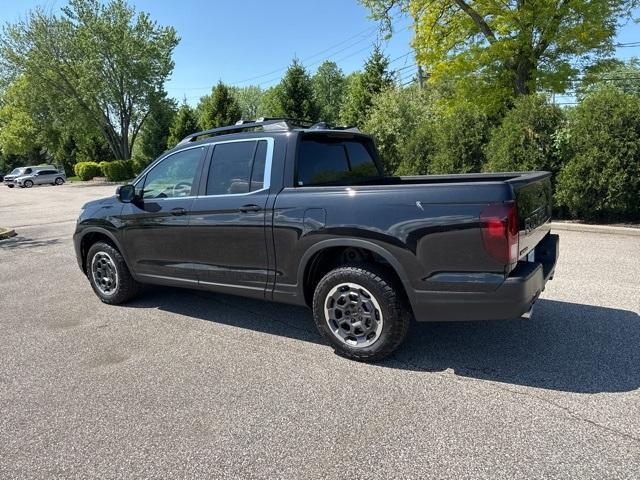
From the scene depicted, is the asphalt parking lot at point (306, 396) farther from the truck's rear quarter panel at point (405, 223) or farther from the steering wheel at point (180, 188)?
the steering wheel at point (180, 188)

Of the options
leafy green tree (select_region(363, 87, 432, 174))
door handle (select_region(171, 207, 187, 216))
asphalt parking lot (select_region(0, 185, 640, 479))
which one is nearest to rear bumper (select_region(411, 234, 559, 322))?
asphalt parking lot (select_region(0, 185, 640, 479))

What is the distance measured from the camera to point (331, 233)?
3619 millimetres

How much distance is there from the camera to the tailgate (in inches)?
127

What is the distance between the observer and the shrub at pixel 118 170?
3609 centimetres

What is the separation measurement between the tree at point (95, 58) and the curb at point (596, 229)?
35099 millimetres

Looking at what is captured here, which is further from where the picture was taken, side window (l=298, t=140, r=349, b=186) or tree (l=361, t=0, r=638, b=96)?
tree (l=361, t=0, r=638, b=96)

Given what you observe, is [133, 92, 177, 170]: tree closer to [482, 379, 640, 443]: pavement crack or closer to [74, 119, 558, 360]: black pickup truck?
[74, 119, 558, 360]: black pickup truck

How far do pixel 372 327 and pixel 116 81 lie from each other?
128 ft

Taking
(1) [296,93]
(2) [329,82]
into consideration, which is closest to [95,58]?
(1) [296,93]

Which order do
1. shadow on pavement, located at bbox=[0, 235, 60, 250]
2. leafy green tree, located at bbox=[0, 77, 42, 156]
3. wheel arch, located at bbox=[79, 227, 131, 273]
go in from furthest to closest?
leafy green tree, located at bbox=[0, 77, 42, 156] < shadow on pavement, located at bbox=[0, 235, 60, 250] < wheel arch, located at bbox=[79, 227, 131, 273]

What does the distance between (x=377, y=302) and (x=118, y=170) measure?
37015 mm

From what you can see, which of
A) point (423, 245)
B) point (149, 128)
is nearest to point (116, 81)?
point (149, 128)

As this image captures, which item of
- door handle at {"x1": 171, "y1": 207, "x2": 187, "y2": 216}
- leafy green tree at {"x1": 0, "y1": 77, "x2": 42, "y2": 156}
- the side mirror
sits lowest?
door handle at {"x1": 171, "y1": 207, "x2": 187, "y2": 216}

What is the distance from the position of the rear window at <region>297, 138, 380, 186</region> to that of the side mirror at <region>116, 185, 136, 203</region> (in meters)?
2.06
